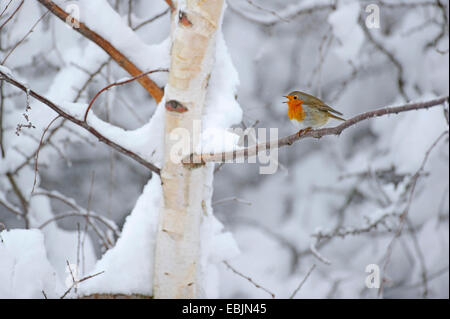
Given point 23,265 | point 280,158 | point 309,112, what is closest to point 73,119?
point 23,265

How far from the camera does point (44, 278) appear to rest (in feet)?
6.03

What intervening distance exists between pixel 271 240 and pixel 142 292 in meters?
2.28

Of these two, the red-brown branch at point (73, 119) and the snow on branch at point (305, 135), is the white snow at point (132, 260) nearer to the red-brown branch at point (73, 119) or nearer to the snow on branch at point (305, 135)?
the red-brown branch at point (73, 119)

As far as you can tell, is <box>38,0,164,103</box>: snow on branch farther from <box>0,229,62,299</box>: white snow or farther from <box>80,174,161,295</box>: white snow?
<box>0,229,62,299</box>: white snow

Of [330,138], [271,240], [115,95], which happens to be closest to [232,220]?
[271,240]

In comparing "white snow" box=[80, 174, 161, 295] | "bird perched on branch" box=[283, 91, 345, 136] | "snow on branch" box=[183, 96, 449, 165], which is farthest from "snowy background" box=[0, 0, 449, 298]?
"snow on branch" box=[183, 96, 449, 165]

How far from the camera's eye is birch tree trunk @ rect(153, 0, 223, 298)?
1.62 meters

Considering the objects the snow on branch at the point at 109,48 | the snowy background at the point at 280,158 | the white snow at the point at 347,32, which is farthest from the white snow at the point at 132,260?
the white snow at the point at 347,32

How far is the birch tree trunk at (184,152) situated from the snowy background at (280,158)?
0.10 m

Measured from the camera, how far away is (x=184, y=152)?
1707 millimetres

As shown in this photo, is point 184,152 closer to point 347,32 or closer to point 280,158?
point 347,32

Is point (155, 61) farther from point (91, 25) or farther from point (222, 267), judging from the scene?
point (222, 267)

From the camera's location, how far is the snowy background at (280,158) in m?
1.92
